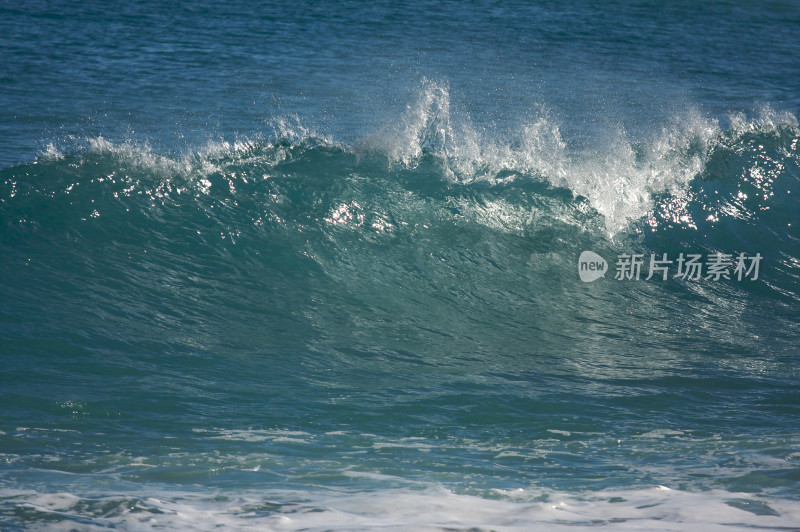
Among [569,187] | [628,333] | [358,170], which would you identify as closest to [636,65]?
[569,187]

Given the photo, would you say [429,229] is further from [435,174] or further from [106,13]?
[106,13]

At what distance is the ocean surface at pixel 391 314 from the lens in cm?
335

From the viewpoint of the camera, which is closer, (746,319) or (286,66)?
(746,319)

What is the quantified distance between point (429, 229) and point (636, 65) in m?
11.1

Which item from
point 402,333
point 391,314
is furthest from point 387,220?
point 402,333

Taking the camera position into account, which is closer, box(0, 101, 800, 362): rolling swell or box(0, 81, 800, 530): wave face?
box(0, 81, 800, 530): wave face

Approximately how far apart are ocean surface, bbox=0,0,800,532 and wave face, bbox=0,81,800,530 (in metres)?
0.03

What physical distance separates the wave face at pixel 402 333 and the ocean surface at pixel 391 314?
25 millimetres

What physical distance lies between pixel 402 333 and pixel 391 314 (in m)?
0.38

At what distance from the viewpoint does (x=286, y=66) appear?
14.6 meters

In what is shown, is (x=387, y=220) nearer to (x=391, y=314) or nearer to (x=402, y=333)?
(x=391, y=314)

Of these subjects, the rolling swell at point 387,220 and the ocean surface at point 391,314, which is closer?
the ocean surface at point 391,314

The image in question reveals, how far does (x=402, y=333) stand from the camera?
562cm

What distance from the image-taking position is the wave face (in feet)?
11.0
